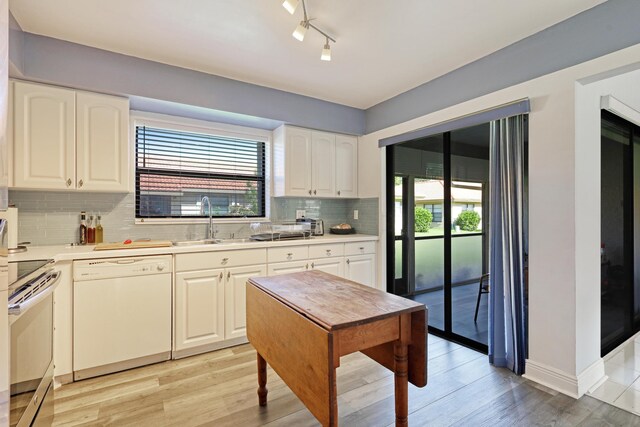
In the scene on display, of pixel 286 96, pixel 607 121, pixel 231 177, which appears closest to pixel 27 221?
pixel 231 177

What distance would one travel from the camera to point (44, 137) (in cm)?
228

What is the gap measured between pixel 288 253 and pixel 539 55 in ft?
8.45

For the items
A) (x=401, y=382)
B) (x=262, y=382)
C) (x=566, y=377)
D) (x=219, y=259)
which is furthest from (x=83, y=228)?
(x=566, y=377)

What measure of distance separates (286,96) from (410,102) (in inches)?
51.9

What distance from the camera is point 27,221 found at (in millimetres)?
2457

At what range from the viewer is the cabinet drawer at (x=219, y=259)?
2545 mm

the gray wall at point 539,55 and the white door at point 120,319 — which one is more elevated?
the gray wall at point 539,55

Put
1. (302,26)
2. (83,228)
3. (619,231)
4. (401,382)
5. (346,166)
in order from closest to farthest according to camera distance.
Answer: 1. (401,382)
2. (302,26)
3. (83,228)
4. (619,231)
5. (346,166)

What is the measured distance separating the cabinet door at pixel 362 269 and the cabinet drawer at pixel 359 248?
0.05m

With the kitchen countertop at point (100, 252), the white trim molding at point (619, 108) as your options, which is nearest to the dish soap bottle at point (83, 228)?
the kitchen countertop at point (100, 252)

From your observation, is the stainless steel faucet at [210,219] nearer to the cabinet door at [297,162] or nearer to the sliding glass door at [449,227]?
the cabinet door at [297,162]

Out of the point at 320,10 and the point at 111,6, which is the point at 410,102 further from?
the point at 111,6

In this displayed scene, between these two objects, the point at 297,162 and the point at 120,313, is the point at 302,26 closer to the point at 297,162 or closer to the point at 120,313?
the point at 297,162

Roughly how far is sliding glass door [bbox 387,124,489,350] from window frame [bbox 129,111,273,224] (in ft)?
5.26
